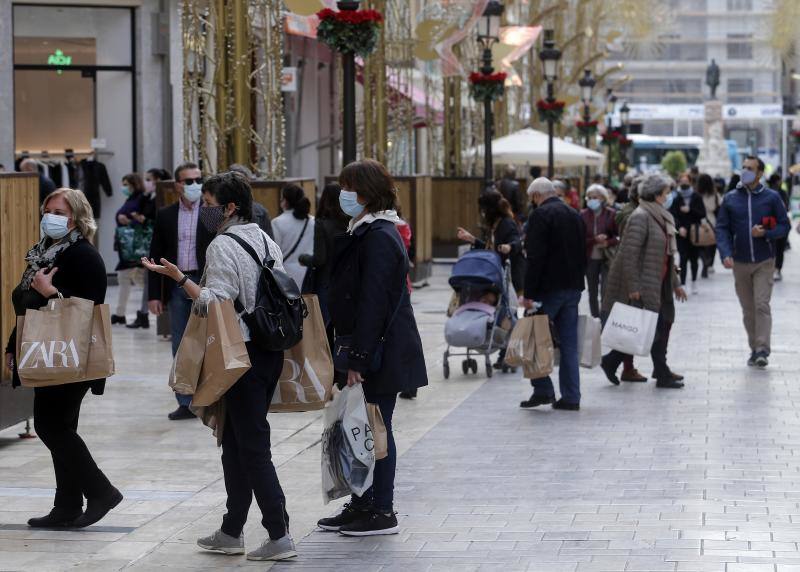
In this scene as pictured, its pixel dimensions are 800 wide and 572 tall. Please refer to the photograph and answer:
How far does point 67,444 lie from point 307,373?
1354 millimetres

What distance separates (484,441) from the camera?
11.0m

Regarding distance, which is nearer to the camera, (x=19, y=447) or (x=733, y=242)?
(x=19, y=447)

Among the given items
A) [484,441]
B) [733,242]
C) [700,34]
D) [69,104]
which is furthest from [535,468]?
[700,34]

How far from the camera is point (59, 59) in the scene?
2539cm

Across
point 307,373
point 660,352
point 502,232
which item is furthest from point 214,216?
point 502,232

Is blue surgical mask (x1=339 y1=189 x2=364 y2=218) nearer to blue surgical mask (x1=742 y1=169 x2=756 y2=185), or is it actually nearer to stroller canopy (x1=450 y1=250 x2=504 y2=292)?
stroller canopy (x1=450 y1=250 x2=504 y2=292)

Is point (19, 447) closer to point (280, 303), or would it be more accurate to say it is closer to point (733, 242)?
point (280, 303)

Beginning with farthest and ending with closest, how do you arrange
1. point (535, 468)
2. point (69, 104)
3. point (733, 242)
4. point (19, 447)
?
point (69, 104), point (733, 242), point (19, 447), point (535, 468)

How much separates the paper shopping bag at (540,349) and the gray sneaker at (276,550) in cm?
512

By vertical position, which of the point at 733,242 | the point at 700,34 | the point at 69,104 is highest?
the point at 700,34

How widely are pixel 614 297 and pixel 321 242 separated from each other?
3038mm

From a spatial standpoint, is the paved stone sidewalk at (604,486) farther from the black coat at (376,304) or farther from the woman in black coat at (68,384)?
the woman in black coat at (68,384)

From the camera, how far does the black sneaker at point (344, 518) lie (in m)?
8.09

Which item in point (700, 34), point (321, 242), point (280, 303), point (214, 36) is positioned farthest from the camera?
point (700, 34)
